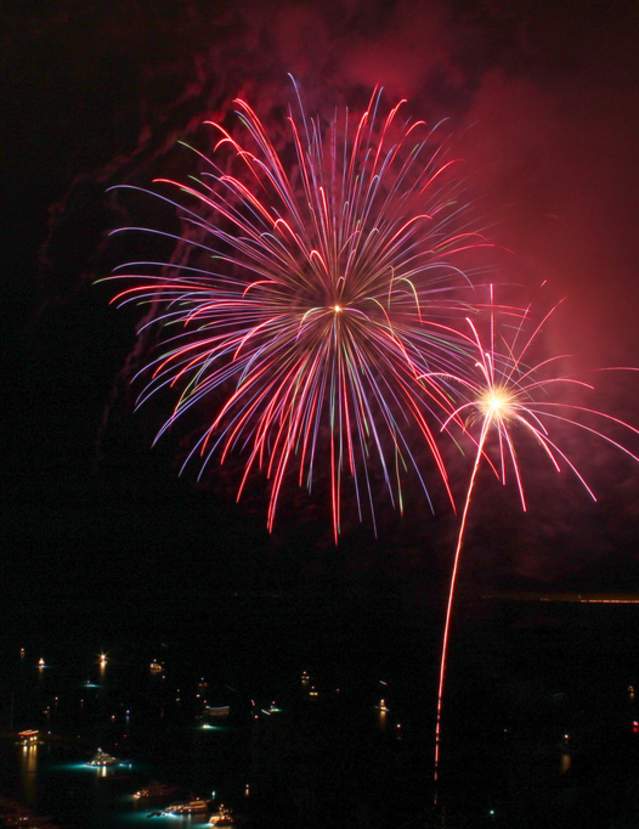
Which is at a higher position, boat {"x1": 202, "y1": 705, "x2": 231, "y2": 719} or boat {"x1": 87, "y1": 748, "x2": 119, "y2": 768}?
boat {"x1": 87, "y1": 748, "x2": 119, "y2": 768}

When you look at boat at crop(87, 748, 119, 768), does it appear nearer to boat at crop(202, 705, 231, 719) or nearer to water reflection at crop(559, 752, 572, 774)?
boat at crop(202, 705, 231, 719)

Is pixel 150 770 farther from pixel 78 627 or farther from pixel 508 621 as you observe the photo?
pixel 78 627

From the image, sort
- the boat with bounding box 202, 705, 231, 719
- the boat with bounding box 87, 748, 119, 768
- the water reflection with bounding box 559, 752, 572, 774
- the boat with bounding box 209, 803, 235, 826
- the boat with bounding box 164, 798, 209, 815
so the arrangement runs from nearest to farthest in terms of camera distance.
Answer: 1. the boat with bounding box 209, 803, 235, 826
2. the boat with bounding box 164, 798, 209, 815
3. the water reflection with bounding box 559, 752, 572, 774
4. the boat with bounding box 87, 748, 119, 768
5. the boat with bounding box 202, 705, 231, 719

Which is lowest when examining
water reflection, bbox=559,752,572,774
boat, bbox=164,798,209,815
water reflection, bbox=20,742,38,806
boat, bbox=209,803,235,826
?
water reflection, bbox=20,742,38,806

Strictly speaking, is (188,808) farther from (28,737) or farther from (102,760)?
(28,737)

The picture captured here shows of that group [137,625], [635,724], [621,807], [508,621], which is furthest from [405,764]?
[137,625]

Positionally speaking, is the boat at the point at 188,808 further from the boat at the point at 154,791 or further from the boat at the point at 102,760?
the boat at the point at 102,760

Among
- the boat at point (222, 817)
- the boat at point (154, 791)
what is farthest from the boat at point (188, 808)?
the boat at point (154, 791)

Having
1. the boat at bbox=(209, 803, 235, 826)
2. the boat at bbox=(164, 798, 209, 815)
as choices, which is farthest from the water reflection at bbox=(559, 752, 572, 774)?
the boat at bbox=(164, 798, 209, 815)
